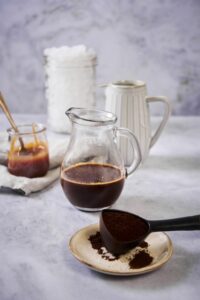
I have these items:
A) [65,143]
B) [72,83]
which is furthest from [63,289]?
[72,83]

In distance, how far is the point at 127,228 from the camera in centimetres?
73

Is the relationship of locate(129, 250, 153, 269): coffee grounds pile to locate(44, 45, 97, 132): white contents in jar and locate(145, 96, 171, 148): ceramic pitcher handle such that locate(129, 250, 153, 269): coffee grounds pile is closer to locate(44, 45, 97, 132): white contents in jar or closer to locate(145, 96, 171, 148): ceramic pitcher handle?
locate(145, 96, 171, 148): ceramic pitcher handle

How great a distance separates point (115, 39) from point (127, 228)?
2.85 feet

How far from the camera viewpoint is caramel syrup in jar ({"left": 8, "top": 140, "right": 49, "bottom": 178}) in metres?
0.98

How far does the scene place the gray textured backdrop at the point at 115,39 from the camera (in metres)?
1.44

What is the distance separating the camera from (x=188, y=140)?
51.0 inches

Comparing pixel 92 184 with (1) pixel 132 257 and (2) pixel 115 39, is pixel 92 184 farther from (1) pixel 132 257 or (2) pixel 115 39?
(2) pixel 115 39

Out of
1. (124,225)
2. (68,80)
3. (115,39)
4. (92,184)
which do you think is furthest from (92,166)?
(115,39)

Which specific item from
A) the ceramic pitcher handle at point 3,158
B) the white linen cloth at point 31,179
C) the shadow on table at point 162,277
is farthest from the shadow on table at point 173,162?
the shadow on table at point 162,277

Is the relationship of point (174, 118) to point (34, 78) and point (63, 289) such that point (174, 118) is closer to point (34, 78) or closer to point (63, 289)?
point (34, 78)

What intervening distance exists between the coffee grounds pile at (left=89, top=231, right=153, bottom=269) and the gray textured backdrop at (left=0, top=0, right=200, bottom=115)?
856 millimetres

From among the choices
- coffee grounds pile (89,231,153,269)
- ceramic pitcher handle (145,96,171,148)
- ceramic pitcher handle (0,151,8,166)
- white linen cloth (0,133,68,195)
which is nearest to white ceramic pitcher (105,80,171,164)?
ceramic pitcher handle (145,96,171,148)

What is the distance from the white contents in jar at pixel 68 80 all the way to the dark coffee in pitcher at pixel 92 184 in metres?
0.46

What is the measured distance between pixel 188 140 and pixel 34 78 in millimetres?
553
